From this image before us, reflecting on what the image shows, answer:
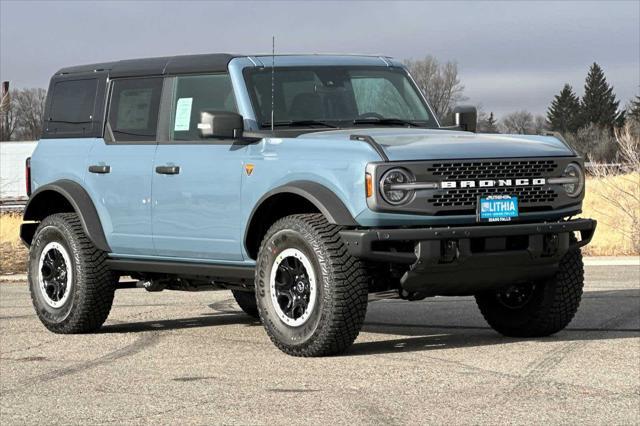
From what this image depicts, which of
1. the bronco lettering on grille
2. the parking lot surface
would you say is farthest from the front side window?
the bronco lettering on grille

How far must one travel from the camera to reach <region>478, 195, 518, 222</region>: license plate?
8984 mm

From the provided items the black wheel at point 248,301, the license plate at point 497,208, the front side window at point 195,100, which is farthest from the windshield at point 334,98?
the black wheel at point 248,301

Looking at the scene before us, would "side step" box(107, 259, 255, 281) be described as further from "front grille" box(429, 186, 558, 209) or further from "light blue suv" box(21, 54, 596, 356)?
"front grille" box(429, 186, 558, 209)

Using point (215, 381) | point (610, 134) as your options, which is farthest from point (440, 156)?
point (610, 134)

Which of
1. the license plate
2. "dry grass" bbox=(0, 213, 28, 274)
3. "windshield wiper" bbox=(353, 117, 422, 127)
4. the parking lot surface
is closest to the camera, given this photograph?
the parking lot surface

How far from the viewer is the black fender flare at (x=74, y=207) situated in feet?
36.2

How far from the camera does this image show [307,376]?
8.30 metres

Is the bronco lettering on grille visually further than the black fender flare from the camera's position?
No

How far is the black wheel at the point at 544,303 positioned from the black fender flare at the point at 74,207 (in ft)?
10.3

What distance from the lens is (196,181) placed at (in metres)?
10.1

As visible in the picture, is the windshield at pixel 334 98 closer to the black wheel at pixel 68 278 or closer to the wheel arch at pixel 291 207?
the wheel arch at pixel 291 207

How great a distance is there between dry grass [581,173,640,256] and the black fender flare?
12.5 m

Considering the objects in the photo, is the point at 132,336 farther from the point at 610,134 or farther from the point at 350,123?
the point at 610,134

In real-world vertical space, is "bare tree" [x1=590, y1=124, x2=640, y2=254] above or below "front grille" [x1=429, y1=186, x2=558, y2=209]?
below
